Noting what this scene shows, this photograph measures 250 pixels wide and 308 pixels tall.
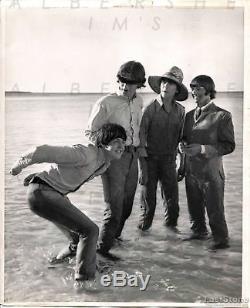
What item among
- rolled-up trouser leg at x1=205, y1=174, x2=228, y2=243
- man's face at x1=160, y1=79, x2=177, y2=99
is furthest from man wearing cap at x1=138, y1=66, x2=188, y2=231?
rolled-up trouser leg at x1=205, y1=174, x2=228, y2=243

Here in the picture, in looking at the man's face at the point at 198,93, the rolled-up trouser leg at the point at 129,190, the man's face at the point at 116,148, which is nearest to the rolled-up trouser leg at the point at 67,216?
the rolled-up trouser leg at the point at 129,190

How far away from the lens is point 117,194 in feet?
6.30

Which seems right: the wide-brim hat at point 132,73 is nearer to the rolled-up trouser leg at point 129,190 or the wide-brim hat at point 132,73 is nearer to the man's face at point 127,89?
the man's face at point 127,89

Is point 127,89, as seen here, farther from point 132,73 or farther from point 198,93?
point 198,93

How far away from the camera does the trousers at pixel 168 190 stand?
1.93 m

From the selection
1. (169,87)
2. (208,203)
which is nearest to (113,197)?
(208,203)

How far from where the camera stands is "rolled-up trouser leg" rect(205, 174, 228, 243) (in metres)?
1.92

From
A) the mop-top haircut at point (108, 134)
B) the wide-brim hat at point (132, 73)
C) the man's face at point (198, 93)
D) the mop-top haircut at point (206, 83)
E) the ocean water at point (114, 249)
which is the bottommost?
the ocean water at point (114, 249)

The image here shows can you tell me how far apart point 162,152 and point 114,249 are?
41 centimetres

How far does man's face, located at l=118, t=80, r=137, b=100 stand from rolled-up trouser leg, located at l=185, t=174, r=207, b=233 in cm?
38

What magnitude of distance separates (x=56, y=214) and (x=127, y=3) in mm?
842

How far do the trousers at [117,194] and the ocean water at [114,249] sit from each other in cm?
3

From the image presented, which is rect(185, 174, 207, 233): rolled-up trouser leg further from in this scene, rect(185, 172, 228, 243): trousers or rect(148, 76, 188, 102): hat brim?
rect(148, 76, 188, 102): hat brim

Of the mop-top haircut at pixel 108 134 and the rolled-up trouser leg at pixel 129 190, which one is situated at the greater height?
the mop-top haircut at pixel 108 134
